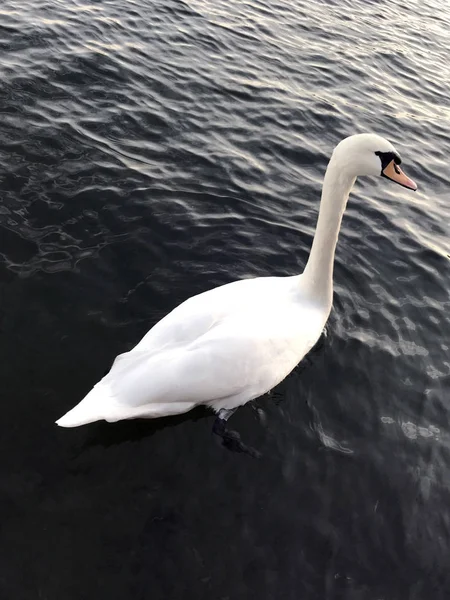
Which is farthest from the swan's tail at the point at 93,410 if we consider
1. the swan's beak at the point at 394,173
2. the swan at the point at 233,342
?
the swan's beak at the point at 394,173

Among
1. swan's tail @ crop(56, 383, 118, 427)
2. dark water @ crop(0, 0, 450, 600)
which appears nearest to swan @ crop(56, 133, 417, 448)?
swan's tail @ crop(56, 383, 118, 427)

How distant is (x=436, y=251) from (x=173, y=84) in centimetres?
572

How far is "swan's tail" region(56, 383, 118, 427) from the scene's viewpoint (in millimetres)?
5035

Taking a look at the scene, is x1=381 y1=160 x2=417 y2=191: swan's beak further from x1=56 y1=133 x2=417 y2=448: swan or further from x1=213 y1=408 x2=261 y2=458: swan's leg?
x1=213 y1=408 x2=261 y2=458: swan's leg

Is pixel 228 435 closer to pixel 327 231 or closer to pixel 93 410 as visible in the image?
pixel 93 410

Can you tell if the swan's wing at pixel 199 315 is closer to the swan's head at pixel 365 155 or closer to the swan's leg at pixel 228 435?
the swan's leg at pixel 228 435

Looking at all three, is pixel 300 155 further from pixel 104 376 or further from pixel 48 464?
pixel 48 464

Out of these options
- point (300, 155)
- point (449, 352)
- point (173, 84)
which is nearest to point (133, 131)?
point (173, 84)

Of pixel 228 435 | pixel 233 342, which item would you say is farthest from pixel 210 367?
pixel 228 435

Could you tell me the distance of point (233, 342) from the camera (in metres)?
5.59

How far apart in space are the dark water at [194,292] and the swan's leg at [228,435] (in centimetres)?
9

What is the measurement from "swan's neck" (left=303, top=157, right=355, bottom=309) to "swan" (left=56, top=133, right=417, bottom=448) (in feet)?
0.03

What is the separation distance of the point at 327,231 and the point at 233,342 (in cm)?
167

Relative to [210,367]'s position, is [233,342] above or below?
above
